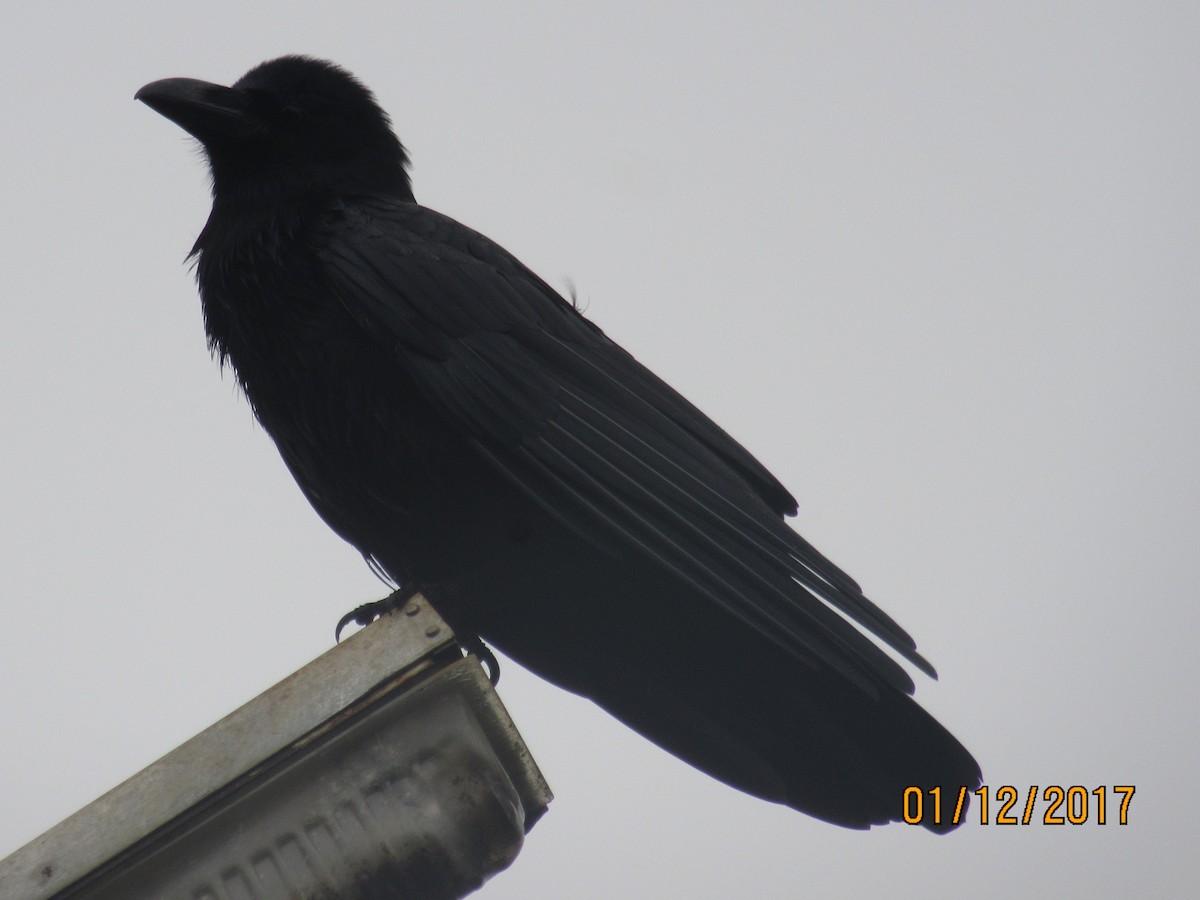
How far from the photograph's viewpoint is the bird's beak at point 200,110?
14.1 ft

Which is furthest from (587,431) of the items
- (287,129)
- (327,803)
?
(287,129)

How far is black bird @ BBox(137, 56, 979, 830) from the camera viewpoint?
128 inches

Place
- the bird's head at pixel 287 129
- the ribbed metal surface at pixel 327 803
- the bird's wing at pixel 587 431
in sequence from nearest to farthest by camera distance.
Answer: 1. the ribbed metal surface at pixel 327 803
2. the bird's wing at pixel 587 431
3. the bird's head at pixel 287 129

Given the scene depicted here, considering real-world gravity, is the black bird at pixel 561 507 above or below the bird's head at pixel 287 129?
below

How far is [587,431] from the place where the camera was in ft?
11.7

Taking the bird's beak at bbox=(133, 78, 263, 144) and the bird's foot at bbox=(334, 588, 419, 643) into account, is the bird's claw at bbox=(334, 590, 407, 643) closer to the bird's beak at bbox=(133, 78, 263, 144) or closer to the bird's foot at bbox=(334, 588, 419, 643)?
the bird's foot at bbox=(334, 588, 419, 643)

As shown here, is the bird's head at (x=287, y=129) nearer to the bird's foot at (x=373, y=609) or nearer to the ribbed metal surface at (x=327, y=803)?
the bird's foot at (x=373, y=609)

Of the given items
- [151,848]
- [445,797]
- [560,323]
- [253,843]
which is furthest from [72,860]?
[560,323]

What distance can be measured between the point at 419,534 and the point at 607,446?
1.86 feet

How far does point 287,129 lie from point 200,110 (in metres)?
0.28

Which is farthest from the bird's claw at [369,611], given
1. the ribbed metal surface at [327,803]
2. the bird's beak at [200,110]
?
the bird's beak at [200,110]

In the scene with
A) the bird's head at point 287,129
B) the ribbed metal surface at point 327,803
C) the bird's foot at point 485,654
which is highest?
the bird's head at point 287,129

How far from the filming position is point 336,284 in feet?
12.0

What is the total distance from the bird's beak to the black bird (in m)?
0.49
